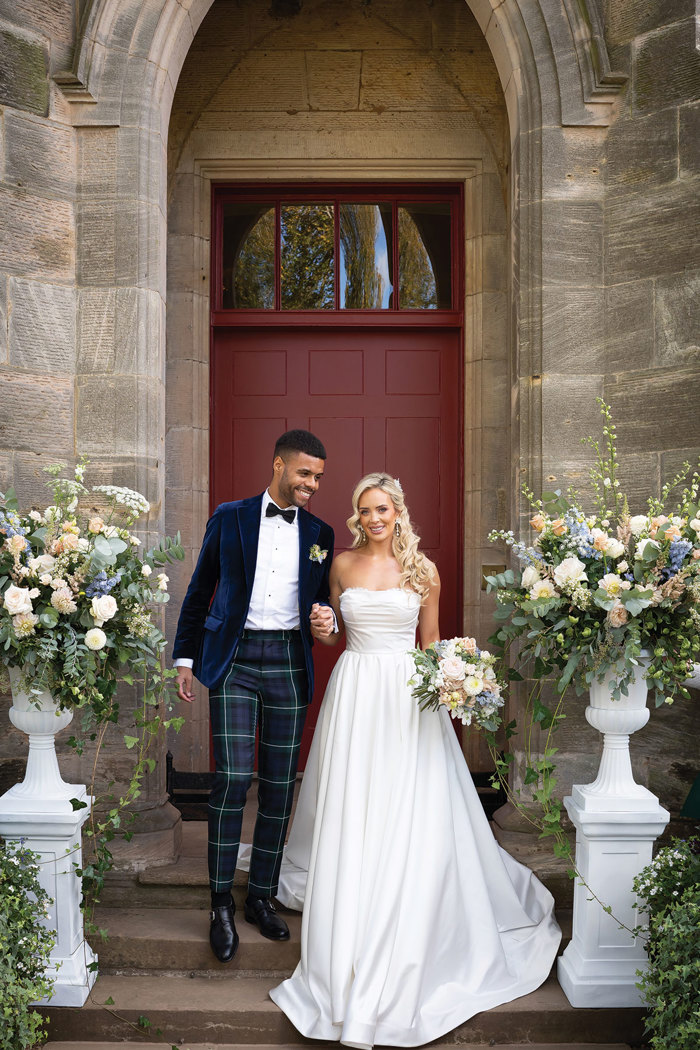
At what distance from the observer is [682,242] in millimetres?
4168

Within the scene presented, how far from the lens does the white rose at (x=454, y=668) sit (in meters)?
3.23

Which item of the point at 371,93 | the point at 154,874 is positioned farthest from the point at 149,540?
the point at 371,93

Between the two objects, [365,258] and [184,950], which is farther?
[365,258]

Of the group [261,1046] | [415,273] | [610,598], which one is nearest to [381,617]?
[610,598]

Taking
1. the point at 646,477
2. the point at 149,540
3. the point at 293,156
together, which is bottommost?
the point at 149,540

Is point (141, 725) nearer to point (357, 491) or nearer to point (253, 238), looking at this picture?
point (357, 491)

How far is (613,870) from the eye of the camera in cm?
333

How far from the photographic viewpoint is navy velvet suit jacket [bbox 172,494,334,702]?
11.9 feet

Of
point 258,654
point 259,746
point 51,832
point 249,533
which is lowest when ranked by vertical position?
point 51,832

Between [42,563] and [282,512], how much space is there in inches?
38.9

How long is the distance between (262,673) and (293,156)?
3353 millimetres

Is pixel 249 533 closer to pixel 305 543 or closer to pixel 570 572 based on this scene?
pixel 305 543

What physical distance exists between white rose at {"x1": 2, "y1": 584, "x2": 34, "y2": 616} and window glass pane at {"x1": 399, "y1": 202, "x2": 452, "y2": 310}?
10.9ft

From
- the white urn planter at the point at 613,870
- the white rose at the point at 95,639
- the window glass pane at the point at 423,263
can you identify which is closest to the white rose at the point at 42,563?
the white rose at the point at 95,639
